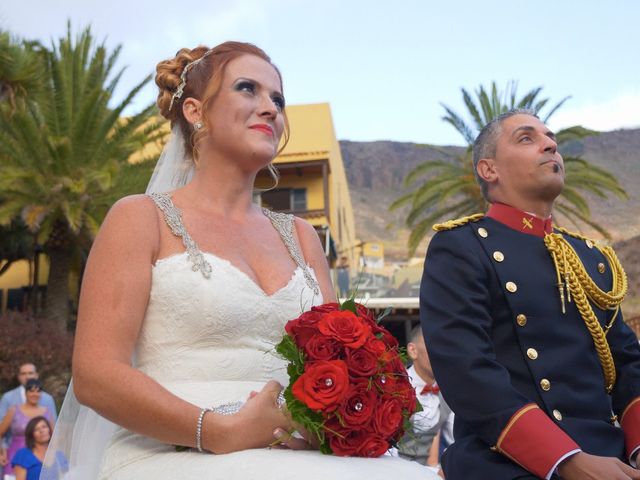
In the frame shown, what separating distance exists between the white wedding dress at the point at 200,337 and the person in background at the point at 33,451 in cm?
633

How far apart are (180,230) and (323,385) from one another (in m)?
0.89

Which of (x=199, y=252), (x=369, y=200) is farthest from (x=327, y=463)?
(x=369, y=200)

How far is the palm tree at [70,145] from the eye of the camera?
2148 centimetres

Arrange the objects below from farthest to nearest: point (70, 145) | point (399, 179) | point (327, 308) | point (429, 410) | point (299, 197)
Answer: point (399, 179) < point (299, 197) < point (70, 145) < point (429, 410) < point (327, 308)

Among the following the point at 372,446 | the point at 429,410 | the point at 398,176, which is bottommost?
the point at 429,410

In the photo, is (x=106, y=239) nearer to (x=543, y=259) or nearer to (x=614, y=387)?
(x=543, y=259)

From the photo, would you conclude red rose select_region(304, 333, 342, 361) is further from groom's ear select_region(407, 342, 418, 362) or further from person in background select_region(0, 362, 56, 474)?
person in background select_region(0, 362, 56, 474)

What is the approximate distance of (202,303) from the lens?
3014 mm

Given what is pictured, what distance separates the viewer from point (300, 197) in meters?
36.3

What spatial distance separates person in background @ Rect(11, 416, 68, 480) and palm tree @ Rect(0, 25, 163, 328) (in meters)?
12.0

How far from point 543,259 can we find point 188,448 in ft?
5.30

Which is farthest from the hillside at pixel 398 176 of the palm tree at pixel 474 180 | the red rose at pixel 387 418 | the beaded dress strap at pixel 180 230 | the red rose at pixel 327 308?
the red rose at pixel 387 418

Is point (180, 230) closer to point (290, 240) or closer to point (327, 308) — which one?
point (290, 240)

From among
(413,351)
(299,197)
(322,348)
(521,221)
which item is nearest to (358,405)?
(322,348)
